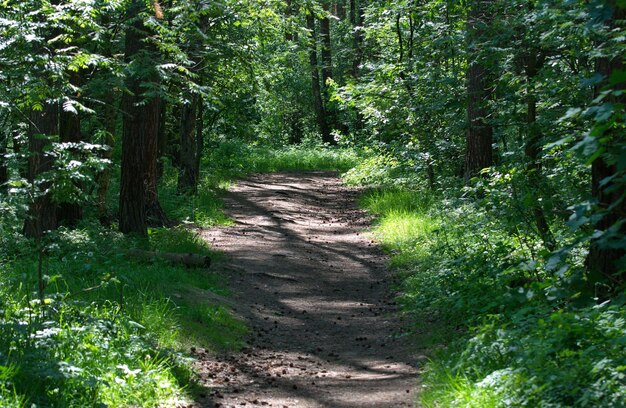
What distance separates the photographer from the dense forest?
4.85 meters

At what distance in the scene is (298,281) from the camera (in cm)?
1126

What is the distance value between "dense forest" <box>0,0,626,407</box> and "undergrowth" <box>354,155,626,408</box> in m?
0.02

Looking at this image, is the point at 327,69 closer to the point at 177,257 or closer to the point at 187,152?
the point at 187,152

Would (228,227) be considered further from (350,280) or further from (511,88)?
(511,88)

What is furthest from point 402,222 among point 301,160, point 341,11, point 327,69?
point 341,11

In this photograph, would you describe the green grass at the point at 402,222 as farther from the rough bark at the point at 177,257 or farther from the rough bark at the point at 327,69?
the rough bark at the point at 327,69

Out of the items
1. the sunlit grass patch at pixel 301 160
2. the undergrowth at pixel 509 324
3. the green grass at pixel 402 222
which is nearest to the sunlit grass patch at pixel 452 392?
the undergrowth at pixel 509 324

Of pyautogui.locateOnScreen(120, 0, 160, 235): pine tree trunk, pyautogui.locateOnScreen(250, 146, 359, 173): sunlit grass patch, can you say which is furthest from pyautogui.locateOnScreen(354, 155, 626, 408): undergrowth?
pyautogui.locateOnScreen(250, 146, 359, 173): sunlit grass patch

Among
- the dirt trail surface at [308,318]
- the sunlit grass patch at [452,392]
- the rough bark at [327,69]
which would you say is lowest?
the dirt trail surface at [308,318]

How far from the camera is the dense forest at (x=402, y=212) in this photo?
4848 mm

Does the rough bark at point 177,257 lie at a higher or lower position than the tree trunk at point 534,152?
lower

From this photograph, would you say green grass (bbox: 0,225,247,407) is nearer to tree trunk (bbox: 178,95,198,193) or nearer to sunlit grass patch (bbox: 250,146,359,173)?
tree trunk (bbox: 178,95,198,193)

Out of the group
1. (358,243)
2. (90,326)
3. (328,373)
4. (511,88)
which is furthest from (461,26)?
(90,326)

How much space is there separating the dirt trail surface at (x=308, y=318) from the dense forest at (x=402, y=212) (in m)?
0.37
